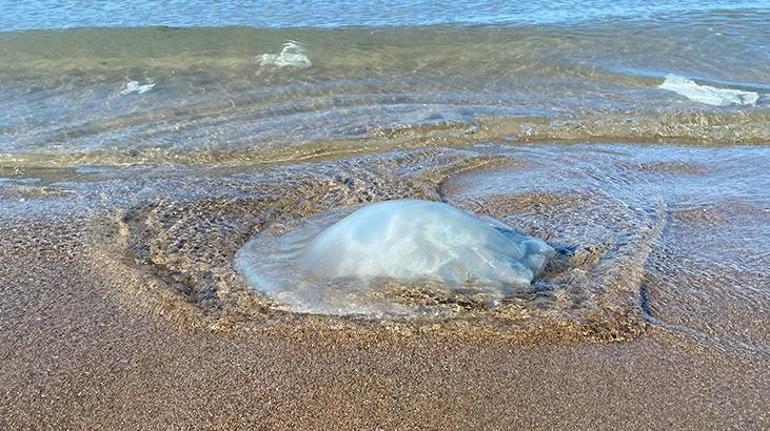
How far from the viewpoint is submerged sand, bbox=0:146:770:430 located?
9.48ft

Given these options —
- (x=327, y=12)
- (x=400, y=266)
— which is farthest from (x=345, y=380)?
(x=327, y=12)

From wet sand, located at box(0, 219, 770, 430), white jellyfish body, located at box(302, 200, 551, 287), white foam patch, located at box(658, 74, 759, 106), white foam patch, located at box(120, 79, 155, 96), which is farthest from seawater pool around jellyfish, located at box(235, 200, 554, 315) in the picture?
white foam patch, located at box(120, 79, 155, 96)

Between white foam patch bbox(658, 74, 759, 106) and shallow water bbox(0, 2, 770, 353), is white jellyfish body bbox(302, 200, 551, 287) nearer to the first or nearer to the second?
shallow water bbox(0, 2, 770, 353)

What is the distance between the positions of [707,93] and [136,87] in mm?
5427

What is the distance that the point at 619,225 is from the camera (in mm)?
4309

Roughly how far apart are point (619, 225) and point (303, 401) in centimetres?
220

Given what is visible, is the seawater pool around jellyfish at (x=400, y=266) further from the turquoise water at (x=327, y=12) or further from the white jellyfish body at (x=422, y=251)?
the turquoise water at (x=327, y=12)

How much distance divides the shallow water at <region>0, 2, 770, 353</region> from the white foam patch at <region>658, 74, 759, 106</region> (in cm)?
4

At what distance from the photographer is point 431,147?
5953 mm

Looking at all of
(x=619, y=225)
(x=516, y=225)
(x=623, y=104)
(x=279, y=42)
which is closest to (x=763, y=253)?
(x=619, y=225)

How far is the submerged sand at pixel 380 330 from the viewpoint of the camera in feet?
9.48

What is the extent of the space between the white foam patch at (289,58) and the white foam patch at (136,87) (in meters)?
1.24

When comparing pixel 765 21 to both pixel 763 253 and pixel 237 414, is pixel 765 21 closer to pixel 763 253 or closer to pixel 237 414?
pixel 763 253

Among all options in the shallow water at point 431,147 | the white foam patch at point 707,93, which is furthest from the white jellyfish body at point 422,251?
the white foam patch at point 707,93
